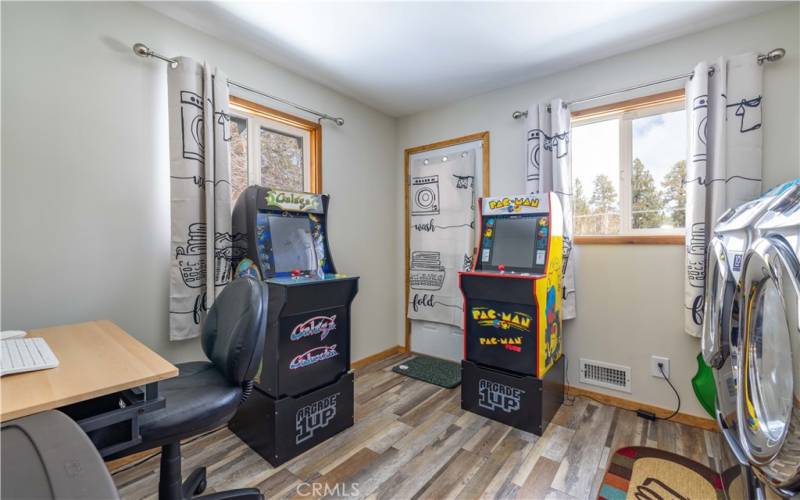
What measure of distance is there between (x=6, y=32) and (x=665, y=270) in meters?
3.67

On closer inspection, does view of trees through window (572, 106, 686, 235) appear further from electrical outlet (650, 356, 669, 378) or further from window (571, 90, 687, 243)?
electrical outlet (650, 356, 669, 378)

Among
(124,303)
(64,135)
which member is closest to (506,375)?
(124,303)

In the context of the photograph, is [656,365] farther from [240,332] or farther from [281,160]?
[281,160]

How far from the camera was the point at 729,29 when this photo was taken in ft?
6.69

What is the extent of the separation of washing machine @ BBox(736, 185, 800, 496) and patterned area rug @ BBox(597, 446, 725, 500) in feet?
1.67

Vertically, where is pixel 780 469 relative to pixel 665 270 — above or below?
below

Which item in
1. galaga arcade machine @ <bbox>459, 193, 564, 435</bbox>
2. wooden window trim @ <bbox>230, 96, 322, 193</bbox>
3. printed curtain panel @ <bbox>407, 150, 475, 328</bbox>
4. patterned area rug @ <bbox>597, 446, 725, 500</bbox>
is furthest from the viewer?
printed curtain panel @ <bbox>407, 150, 475, 328</bbox>

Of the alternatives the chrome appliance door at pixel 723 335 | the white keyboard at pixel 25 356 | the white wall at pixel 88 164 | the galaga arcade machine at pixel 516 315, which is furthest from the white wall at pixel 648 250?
the white keyboard at pixel 25 356

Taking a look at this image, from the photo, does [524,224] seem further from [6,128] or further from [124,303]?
[6,128]

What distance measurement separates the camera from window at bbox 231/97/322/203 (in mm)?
2400

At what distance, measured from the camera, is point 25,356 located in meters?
1.03

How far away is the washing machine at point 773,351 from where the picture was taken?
906 mm

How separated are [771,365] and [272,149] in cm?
285

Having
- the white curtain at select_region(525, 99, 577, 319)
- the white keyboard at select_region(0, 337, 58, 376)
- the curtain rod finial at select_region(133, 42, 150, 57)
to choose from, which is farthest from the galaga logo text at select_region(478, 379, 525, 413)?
the curtain rod finial at select_region(133, 42, 150, 57)
